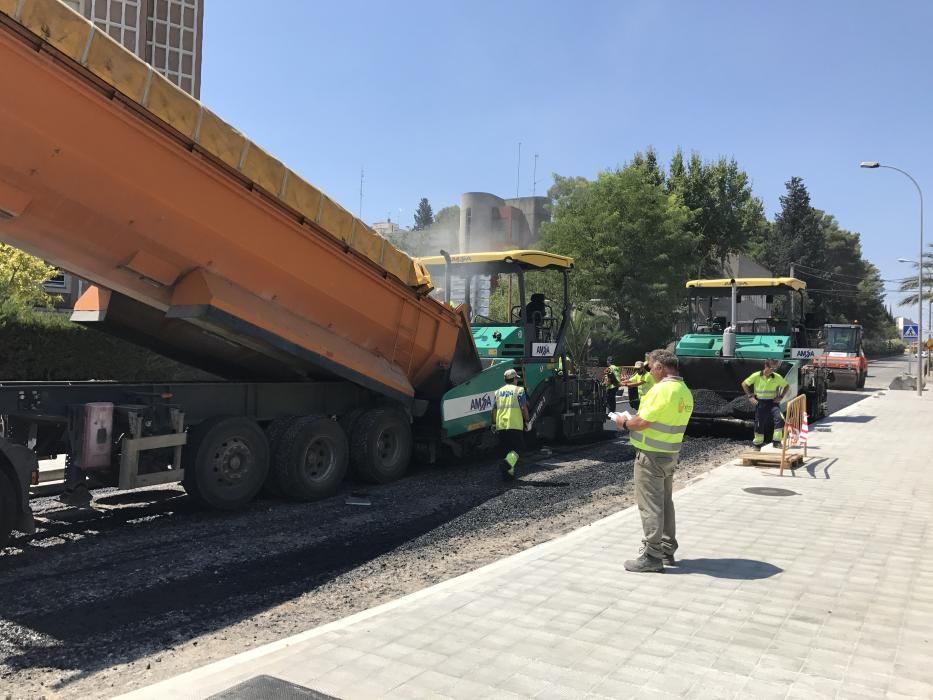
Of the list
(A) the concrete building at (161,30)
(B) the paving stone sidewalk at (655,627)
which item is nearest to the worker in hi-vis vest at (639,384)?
(B) the paving stone sidewalk at (655,627)

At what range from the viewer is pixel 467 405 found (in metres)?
9.41

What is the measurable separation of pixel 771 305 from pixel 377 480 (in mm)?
10423

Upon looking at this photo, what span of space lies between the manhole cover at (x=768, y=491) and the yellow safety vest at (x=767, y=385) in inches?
145

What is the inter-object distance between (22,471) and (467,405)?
5266mm

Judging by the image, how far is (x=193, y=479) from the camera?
6.66 m

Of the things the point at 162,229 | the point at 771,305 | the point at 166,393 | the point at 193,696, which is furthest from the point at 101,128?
the point at 771,305

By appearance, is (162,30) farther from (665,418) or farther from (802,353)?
(665,418)

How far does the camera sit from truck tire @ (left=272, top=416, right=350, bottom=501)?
291 inches

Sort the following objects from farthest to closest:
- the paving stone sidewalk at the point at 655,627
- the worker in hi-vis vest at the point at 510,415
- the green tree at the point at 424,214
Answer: the green tree at the point at 424,214 < the worker in hi-vis vest at the point at 510,415 < the paving stone sidewalk at the point at 655,627

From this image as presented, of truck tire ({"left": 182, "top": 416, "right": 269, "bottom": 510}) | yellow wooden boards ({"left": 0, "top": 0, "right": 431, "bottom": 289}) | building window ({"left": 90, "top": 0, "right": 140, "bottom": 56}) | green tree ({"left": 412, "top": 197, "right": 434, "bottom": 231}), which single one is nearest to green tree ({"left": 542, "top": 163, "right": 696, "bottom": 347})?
building window ({"left": 90, "top": 0, "right": 140, "bottom": 56})

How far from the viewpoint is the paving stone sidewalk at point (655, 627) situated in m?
3.38

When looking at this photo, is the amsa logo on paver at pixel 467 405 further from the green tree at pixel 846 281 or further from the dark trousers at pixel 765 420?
the green tree at pixel 846 281

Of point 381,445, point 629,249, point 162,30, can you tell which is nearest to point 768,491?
point 381,445

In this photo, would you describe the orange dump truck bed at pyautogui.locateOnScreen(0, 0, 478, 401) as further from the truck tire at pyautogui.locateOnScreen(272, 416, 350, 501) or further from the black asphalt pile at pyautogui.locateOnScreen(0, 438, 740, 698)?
the black asphalt pile at pyautogui.locateOnScreen(0, 438, 740, 698)
